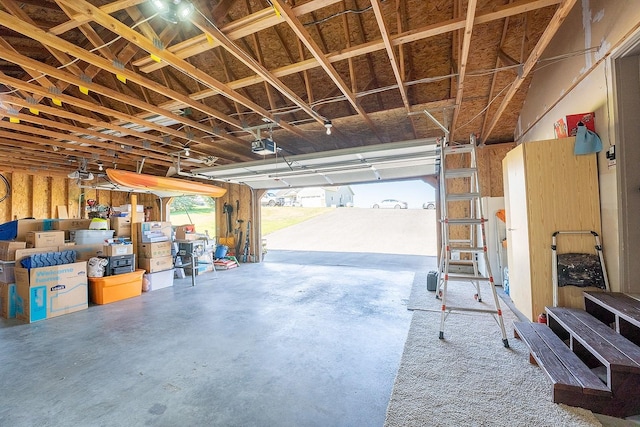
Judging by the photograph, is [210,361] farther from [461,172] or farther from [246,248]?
[246,248]

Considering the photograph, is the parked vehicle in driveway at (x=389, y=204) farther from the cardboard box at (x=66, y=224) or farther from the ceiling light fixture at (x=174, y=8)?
the ceiling light fixture at (x=174, y=8)

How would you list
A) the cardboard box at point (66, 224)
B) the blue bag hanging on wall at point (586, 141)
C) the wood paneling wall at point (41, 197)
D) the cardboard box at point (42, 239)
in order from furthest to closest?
the wood paneling wall at point (41, 197)
the cardboard box at point (66, 224)
the cardboard box at point (42, 239)
the blue bag hanging on wall at point (586, 141)

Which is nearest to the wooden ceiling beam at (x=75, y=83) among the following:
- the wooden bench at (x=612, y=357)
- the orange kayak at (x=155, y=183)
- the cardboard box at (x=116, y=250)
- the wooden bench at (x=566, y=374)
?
the orange kayak at (x=155, y=183)

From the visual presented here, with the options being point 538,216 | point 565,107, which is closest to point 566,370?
point 538,216

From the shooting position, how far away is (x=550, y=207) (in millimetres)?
2623

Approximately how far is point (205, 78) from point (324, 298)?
362cm

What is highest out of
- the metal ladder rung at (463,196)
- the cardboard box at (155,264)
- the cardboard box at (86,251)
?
the metal ladder rung at (463,196)

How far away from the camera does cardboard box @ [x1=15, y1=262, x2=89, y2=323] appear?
3.63 m

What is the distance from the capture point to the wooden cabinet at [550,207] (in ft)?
8.18

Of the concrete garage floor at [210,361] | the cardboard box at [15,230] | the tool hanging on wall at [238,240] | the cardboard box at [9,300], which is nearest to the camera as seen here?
the concrete garage floor at [210,361]

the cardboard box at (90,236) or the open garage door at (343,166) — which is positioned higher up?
the open garage door at (343,166)

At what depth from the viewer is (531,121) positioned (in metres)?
4.14

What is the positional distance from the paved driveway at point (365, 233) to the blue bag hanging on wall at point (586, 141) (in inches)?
295

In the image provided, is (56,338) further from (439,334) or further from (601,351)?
(601,351)
